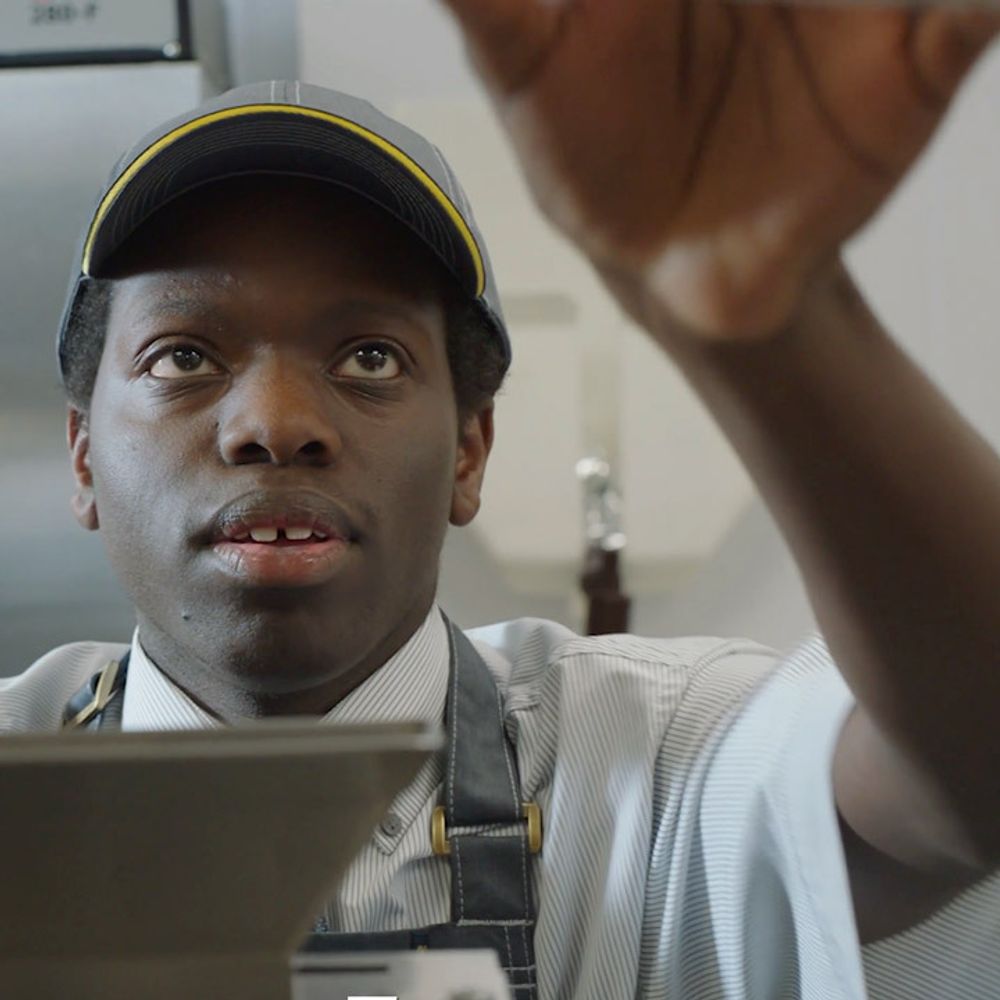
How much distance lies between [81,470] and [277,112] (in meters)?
0.22

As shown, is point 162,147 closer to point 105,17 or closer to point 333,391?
point 333,391

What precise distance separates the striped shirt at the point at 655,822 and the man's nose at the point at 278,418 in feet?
0.48

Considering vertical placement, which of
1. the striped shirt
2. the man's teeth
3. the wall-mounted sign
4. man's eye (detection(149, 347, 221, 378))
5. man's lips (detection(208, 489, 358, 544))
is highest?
the wall-mounted sign

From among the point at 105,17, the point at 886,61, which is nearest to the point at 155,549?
the point at 886,61

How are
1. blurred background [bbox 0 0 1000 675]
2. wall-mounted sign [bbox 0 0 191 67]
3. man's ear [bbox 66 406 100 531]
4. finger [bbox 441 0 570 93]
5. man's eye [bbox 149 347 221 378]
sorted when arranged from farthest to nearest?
wall-mounted sign [bbox 0 0 191 67], man's ear [bbox 66 406 100 531], man's eye [bbox 149 347 221 378], blurred background [bbox 0 0 1000 675], finger [bbox 441 0 570 93]

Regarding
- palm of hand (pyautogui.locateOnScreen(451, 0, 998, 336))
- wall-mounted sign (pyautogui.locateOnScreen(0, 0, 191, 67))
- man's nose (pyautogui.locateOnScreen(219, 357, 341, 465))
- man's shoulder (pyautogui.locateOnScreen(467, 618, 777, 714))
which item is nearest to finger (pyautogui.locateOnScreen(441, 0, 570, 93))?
palm of hand (pyautogui.locateOnScreen(451, 0, 998, 336))

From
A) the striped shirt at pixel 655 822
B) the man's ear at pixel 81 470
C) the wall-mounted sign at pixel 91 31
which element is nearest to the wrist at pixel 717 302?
the striped shirt at pixel 655 822

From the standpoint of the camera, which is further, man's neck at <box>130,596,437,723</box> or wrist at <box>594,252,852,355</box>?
man's neck at <box>130,596,437,723</box>

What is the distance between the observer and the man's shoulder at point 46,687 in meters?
0.65

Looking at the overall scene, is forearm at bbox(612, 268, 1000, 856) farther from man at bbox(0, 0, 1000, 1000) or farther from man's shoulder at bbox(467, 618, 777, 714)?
man's shoulder at bbox(467, 618, 777, 714)

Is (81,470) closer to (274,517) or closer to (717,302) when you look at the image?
(274,517)

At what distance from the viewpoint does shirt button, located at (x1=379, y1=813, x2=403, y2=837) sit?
62cm

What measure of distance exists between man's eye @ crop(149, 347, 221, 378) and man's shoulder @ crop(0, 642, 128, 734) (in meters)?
0.17

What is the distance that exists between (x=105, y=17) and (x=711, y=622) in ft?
2.13
